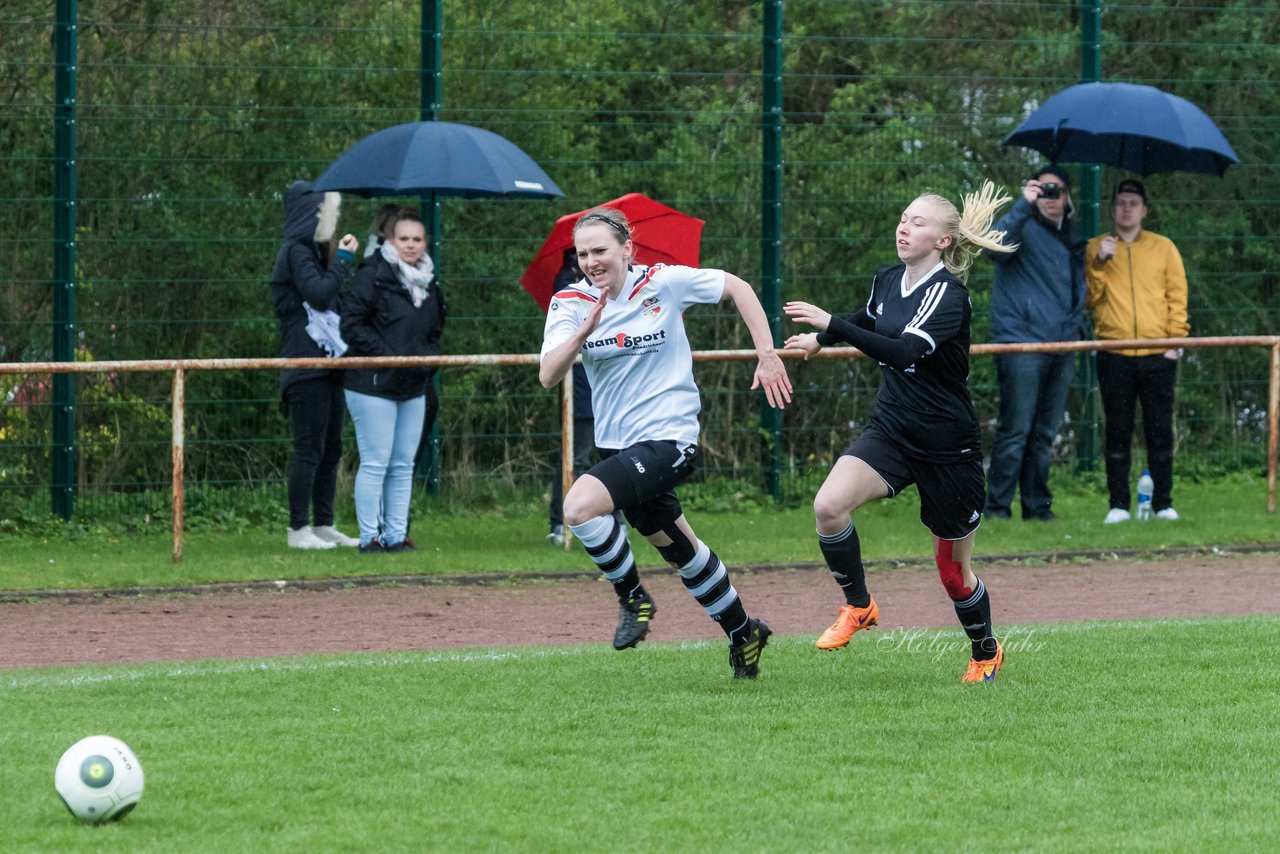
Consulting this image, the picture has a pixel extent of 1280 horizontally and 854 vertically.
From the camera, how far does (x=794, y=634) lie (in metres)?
8.79

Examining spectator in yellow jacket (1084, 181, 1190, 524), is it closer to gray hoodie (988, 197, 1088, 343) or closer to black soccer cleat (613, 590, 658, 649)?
gray hoodie (988, 197, 1088, 343)

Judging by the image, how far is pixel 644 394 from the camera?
7133 mm

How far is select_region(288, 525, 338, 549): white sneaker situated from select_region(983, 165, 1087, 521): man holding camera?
434 cm

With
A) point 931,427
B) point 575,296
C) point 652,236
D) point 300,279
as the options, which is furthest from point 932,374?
point 300,279

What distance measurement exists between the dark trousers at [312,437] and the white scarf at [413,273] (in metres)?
0.81

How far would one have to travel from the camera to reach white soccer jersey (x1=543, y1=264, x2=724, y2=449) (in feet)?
23.2

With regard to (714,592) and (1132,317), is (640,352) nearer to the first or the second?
(714,592)

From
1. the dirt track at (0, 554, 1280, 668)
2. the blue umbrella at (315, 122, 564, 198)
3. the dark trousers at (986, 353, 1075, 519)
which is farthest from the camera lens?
the dark trousers at (986, 353, 1075, 519)

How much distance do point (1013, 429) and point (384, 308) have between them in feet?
14.1

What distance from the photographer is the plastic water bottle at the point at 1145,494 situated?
1264cm

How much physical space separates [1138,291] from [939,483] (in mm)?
6032

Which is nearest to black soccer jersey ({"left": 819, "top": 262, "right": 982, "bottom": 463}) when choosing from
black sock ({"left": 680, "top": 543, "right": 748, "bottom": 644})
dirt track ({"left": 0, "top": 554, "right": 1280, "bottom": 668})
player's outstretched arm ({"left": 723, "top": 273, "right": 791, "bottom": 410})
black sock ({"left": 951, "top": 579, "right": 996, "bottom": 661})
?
player's outstretched arm ({"left": 723, "top": 273, "right": 791, "bottom": 410})

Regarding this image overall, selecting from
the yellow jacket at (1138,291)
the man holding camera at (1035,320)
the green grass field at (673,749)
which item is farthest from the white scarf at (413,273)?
the yellow jacket at (1138,291)

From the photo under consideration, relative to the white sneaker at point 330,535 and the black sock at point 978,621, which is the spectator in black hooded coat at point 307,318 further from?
the black sock at point 978,621
